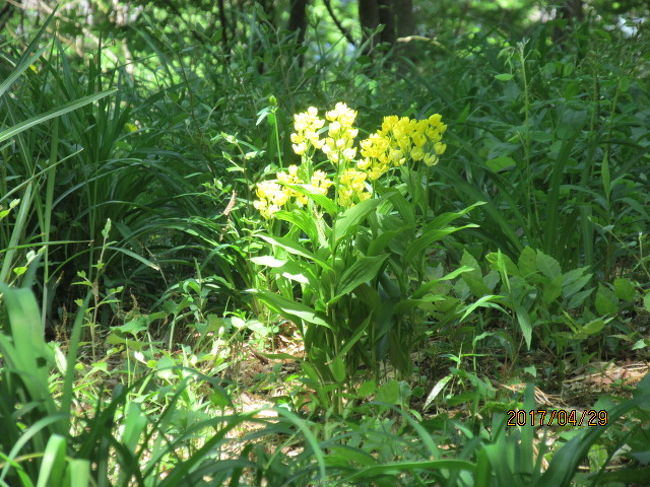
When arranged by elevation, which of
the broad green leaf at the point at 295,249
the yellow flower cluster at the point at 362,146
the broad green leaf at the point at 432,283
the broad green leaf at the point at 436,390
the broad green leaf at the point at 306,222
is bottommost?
the broad green leaf at the point at 436,390

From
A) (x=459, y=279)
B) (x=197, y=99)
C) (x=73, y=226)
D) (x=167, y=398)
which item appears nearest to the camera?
(x=167, y=398)

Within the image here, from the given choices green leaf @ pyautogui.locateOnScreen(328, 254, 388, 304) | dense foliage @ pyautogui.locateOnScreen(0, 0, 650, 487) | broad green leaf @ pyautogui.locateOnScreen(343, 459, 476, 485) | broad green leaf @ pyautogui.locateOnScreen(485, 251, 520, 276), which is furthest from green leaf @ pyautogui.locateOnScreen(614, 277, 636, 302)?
broad green leaf @ pyautogui.locateOnScreen(343, 459, 476, 485)

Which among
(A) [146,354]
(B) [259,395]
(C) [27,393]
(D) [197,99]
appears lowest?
(B) [259,395]

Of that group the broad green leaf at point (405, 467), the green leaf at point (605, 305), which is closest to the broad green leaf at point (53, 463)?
the broad green leaf at point (405, 467)

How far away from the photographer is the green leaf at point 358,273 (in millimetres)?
2051

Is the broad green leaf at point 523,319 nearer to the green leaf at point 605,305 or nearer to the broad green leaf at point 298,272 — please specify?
the green leaf at point 605,305

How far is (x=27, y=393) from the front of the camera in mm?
1457

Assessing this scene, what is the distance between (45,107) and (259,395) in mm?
1662

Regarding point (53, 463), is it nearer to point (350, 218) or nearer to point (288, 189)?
point (350, 218)

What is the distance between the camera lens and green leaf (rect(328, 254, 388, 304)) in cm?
205

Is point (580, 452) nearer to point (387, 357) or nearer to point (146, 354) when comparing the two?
point (387, 357)

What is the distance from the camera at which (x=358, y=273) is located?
6.85 ft

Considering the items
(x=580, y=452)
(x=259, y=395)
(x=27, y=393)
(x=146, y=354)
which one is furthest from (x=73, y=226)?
(x=580, y=452)

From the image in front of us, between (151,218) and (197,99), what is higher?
(197,99)
